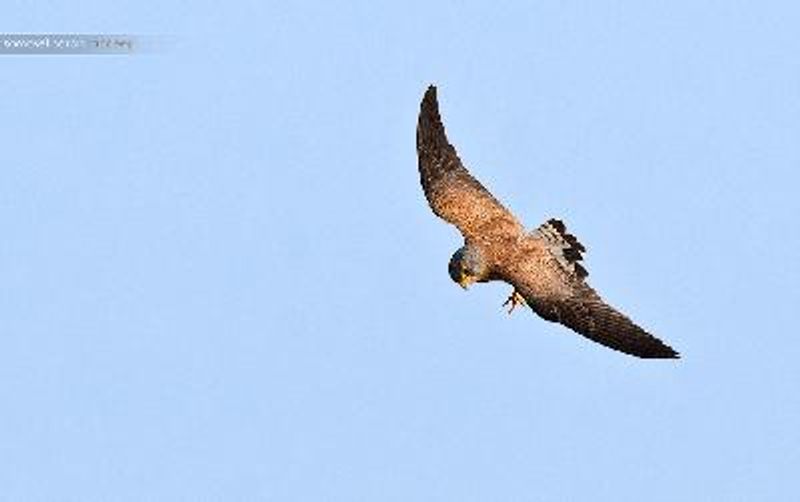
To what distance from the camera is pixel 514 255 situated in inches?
1281

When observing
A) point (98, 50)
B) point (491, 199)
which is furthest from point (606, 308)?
point (98, 50)

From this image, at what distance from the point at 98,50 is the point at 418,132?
39.0 ft

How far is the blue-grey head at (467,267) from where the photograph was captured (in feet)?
106

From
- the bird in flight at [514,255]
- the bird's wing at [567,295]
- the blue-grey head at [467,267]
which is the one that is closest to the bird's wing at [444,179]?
the bird in flight at [514,255]

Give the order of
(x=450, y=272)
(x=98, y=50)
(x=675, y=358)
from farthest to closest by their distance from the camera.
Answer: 1. (x=98, y=50)
2. (x=450, y=272)
3. (x=675, y=358)

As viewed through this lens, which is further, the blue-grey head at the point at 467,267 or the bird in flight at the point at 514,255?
the blue-grey head at the point at 467,267

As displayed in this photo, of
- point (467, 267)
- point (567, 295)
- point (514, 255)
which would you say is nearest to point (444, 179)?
point (514, 255)

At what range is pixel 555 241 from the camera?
32625mm

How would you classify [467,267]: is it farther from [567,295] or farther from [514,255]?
[567,295]

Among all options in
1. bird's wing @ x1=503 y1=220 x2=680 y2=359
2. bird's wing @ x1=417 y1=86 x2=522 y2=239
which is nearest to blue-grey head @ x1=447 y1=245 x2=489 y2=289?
bird's wing @ x1=503 y1=220 x2=680 y2=359

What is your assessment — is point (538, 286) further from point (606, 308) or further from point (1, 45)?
point (1, 45)

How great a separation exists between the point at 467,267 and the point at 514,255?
675 millimetres

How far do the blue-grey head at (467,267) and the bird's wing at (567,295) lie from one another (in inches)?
12.5

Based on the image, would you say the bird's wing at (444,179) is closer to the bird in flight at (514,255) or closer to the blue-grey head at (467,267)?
the bird in flight at (514,255)
